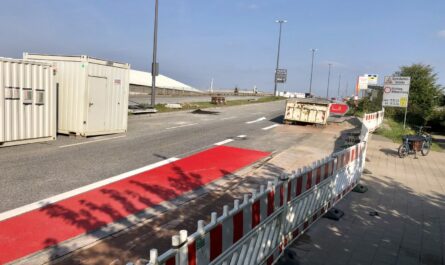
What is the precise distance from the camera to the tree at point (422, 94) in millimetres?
34219

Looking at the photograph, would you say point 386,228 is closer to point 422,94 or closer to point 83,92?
point 83,92

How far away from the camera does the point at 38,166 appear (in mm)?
9289

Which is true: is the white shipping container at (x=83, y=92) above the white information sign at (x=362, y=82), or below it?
below

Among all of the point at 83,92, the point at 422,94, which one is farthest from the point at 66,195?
the point at 422,94

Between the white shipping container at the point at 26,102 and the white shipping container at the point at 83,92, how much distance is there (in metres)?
0.80

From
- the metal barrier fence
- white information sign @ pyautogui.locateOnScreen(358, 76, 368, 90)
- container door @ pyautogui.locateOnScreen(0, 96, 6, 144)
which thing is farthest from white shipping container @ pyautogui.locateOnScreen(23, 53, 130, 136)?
white information sign @ pyautogui.locateOnScreen(358, 76, 368, 90)

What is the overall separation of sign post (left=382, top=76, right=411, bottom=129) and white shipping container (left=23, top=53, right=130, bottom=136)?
1450 centimetres

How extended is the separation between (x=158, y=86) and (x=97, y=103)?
4510 cm

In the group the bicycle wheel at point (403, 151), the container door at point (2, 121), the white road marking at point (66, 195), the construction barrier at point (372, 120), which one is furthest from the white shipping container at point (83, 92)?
the bicycle wheel at point (403, 151)

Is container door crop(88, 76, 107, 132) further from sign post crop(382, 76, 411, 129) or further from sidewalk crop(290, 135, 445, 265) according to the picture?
Answer: sign post crop(382, 76, 411, 129)

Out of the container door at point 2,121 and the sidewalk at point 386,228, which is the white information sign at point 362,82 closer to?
Answer: the sidewalk at point 386,228

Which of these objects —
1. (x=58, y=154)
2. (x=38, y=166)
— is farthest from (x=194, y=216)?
(x=58, y=154)

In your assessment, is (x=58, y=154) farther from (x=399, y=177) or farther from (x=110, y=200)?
(x=399, y=177)

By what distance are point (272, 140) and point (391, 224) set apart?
342 inches
